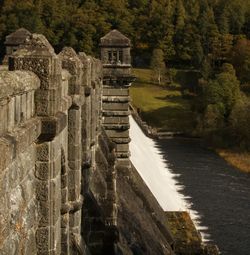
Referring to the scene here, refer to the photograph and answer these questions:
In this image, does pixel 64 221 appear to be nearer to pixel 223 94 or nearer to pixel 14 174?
pixel 14 174

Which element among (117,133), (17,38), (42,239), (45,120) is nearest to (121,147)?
(117,133)

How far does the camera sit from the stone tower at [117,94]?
20750mm

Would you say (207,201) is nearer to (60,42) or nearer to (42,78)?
(42,78)

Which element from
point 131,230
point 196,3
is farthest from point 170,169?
point 196,3

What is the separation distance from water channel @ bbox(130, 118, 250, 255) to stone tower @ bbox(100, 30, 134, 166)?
5588mm

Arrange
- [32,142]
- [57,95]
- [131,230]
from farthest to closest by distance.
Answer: [131,230] < [57,95] < [32,142]

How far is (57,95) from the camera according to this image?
248 inches

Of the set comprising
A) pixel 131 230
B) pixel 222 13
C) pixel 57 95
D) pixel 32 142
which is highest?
pixel 222 13

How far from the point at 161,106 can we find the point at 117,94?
5351 cm

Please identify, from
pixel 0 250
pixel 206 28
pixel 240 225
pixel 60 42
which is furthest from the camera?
pixel 206 28

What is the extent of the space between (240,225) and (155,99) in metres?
50.9

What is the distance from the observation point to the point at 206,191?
33.3 meters

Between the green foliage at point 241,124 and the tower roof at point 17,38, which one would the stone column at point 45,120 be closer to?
the tower roof at point 17,38

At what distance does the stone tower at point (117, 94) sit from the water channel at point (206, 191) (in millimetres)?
5588
